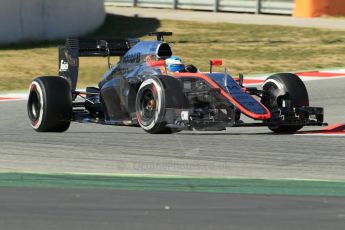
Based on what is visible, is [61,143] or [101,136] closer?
[61,143]

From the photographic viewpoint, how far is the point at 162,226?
6.57 m

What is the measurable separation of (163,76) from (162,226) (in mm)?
4555

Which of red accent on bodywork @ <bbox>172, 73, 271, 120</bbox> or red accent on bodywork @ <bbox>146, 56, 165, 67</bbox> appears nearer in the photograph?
red accent on bodywork @ <bbox>172, 73, 271, 120</bbox>

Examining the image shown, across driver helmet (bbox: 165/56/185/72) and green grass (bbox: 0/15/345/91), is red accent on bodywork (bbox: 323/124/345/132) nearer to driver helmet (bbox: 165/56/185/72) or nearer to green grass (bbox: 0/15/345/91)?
driver helmet (bbox: 165/56/185/72)

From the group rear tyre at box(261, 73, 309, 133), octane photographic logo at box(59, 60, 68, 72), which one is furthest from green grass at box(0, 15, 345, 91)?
rear tyre at box(261, 73, 309, 133)

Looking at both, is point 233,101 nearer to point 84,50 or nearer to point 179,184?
point 84,50

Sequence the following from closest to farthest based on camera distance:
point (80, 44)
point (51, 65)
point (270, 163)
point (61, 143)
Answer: point (270, 163) → point (61, 143) → point (80, 44) → point (51, 65)

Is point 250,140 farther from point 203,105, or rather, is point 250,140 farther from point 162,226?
point 162,226

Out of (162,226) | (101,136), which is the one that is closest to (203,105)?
(101,136)

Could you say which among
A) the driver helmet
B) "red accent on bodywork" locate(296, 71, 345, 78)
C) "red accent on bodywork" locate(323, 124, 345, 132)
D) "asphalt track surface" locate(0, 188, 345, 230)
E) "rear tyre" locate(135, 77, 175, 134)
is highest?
the driver helmet

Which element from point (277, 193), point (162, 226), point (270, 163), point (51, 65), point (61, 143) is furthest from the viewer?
point (51, 65)

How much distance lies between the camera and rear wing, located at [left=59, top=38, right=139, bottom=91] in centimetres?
1256

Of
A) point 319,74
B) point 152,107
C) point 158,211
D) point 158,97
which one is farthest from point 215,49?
point 158,211

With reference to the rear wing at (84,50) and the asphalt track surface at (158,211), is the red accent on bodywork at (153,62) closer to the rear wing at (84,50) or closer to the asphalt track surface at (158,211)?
the rear wing at (84,50)
